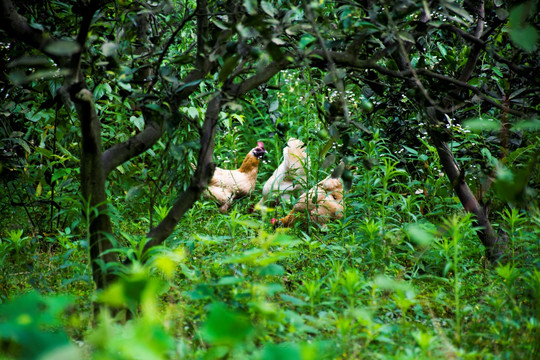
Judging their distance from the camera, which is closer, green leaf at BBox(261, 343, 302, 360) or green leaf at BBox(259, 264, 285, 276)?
green leaf at BBox(261, 343, 302, 360)

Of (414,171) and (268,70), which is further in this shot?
(414,171)

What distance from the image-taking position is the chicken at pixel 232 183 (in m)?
3.91

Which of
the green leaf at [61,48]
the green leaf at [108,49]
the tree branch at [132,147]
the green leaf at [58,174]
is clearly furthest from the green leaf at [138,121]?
the green leaf at [61,48]

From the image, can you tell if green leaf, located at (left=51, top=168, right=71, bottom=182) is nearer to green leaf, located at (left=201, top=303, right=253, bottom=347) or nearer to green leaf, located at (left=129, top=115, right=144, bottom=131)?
green leaf, located at (left=129, top=115, right=144, bottom=131)

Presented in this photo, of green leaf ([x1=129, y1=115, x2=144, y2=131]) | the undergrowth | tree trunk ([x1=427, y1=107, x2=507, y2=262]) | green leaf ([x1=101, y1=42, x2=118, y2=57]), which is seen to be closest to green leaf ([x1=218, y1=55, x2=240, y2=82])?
green leaf ([x1=101, y1=42, x2=118, y2=57])

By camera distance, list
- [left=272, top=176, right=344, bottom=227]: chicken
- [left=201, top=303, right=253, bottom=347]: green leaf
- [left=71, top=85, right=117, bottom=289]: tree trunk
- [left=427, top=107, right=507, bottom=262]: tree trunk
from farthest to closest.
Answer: [left=272, top=176, right=344, bottom=227]: chicken → [left=427, top=107, right=507, bottom=262]: tree trunk → [left=71, top=85, right=117, bottom=289]: tree trunk → [left=201, top=303, right=253, bottom=347]: green leaf

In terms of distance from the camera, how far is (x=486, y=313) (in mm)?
1774

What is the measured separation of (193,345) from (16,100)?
1543 millimetres

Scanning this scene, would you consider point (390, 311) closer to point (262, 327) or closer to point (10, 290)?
point (262, 327)

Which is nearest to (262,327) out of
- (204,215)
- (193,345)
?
(193,345)

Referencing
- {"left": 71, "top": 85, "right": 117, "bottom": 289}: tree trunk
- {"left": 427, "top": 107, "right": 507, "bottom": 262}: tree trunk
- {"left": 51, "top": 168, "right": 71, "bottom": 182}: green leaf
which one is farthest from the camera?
{"left": 51, "top": 168, "right": 71, "bottom": 182}: green leaf

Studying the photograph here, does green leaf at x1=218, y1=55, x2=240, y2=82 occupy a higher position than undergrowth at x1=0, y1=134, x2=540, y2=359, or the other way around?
green leaf at x1=218, y1=55, x2=240, y2=82

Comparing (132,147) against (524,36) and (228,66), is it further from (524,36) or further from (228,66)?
(524,36)

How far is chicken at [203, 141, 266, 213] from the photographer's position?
12.8ft
